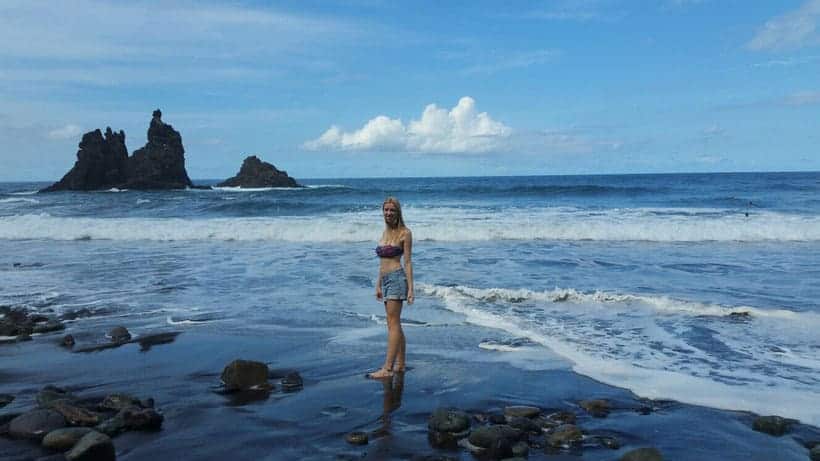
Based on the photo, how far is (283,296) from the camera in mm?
12281

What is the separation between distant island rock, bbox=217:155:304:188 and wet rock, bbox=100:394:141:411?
3073 inches

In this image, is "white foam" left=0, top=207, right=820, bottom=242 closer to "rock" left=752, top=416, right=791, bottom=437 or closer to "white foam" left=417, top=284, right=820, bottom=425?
"white foam" left=417, top=284, right=820, bottom=425

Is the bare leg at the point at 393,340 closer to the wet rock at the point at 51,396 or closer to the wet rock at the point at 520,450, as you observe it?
the wet rock at the point at 520,450

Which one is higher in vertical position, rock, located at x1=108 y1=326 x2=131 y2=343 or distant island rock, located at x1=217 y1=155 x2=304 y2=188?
distant island rock, located at x1=217 y1=155 x2=304 y2=188

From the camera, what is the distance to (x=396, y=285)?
7.37 meters

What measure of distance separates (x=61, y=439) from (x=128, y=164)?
262ft

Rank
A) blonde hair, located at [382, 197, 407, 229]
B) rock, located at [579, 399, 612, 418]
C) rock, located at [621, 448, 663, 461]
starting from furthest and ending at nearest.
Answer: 1. blonde hair, located at [382, 197, 407, 229]
2. rock, located at [579, 399, 612, 418]
3. rock, located at [621, 448, 663, 461]

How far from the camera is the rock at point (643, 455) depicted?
185 inches

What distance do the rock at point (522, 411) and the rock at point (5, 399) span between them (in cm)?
480

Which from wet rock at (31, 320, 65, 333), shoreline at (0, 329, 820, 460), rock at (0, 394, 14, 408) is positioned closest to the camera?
shoreline at (0, 329, 820, 460)

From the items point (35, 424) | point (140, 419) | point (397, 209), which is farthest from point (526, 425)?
point (35, 424)

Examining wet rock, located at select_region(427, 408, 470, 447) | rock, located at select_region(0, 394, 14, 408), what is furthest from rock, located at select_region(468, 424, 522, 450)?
rock, located at select_region(0, 394, 14, 408)

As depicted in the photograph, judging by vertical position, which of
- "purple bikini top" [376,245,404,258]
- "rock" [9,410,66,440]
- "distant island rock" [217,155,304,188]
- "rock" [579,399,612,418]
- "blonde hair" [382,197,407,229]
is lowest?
"rock" [579,399,612,418]

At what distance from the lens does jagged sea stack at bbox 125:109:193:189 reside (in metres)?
74.4
